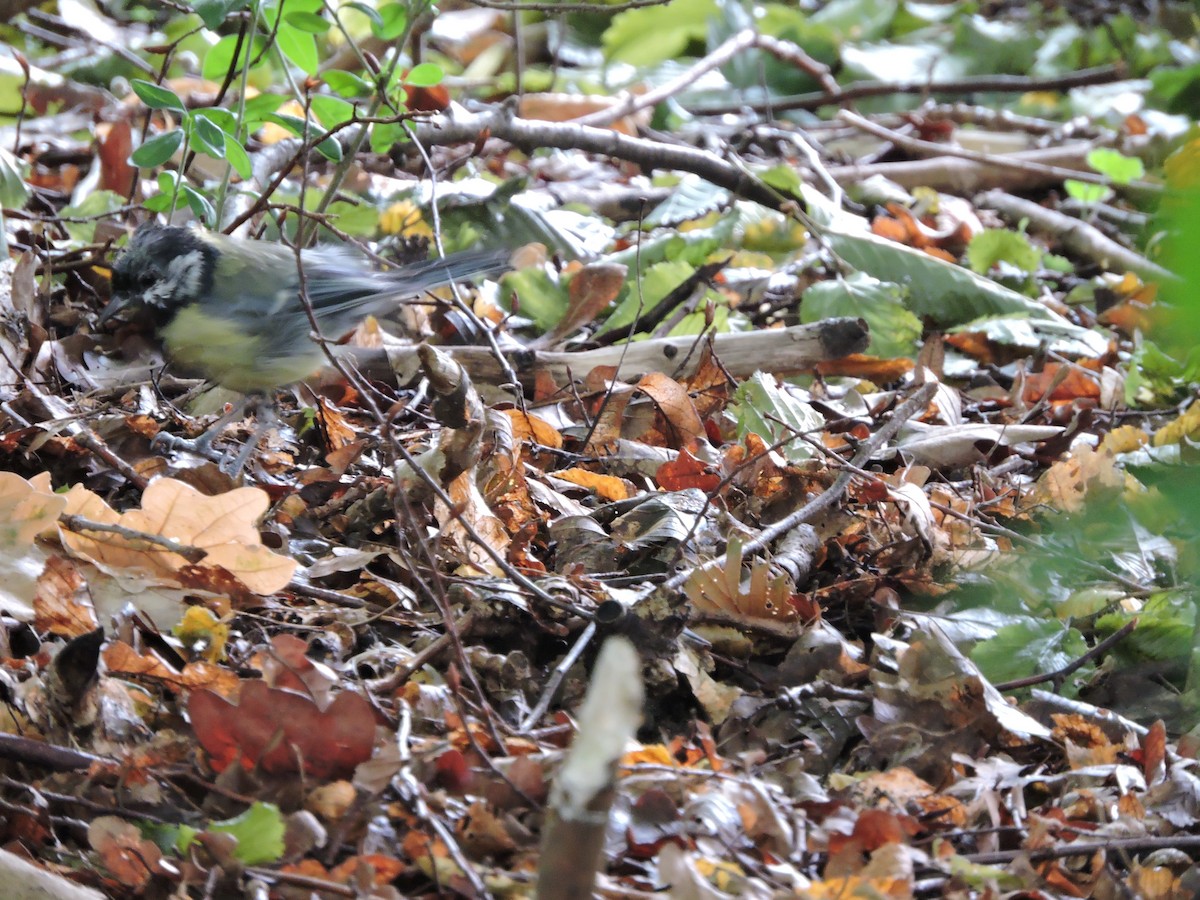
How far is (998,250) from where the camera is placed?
17.5 feet

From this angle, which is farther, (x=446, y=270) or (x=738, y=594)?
(x=446, y=270)

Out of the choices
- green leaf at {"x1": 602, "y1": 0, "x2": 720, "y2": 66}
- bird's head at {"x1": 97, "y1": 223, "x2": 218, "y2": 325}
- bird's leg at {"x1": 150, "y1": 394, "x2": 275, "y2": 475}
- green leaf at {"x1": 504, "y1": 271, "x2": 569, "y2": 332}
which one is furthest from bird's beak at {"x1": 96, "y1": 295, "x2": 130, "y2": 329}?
green leaf at {"x1": 602, "y1": 0, "x2": 720, "y2": 66}

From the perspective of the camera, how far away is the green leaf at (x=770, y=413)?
345 centimetres

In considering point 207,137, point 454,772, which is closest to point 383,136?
point 207,137

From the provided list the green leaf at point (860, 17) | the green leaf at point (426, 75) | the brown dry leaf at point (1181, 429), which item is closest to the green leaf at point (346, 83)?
the green leaf at point (426, 75)

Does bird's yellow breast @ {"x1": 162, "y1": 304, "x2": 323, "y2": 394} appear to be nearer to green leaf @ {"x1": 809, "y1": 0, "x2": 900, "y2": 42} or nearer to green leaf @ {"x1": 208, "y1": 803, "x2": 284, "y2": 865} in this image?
green leaf @ {"x1": 208, "y1": 803, "x2": 284, "y2": 865}

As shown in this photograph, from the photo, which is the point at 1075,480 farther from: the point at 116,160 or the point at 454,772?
A: the point at 116,160

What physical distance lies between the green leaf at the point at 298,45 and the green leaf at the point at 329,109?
0.10 metres

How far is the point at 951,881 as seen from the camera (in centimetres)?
205

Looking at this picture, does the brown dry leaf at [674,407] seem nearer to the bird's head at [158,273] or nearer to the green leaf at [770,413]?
the green leaf at [770,413]

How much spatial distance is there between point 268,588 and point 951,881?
1.41 meters

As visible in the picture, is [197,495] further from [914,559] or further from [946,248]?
[946,248]

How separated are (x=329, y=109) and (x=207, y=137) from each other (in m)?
0.53

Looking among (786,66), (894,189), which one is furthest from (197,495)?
(786,66)
